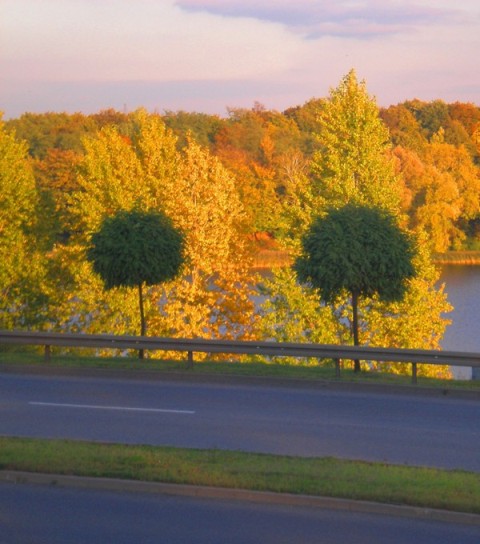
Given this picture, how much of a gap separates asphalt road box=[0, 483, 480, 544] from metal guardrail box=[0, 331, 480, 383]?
913 centimetres

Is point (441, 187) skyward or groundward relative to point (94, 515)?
skyward

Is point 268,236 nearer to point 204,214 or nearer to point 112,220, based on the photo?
point 204,214

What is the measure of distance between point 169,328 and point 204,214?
498 cm

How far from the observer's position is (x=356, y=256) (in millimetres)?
21141

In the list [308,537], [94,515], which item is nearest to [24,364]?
[94,515]

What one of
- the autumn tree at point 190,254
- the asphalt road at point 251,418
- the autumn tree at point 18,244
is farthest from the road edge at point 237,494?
the autumn tree at point 18,244

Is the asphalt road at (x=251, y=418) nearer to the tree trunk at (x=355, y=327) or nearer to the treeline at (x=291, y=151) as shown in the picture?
the tree trunk at (x=355, y=327)

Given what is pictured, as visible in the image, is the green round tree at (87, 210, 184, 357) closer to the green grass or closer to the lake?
the green grass

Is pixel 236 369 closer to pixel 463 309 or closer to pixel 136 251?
pixel 136 251

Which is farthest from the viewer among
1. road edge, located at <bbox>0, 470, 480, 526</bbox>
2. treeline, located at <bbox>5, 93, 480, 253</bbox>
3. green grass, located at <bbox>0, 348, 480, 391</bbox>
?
treeline, located at <bbox>5, 93, 480, 253</bbox>

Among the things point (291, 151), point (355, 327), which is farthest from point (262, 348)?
point (291, 151)

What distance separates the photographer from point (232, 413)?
14344mm

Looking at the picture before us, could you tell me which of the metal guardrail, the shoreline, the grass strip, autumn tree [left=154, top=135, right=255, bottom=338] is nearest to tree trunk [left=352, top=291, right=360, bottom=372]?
the metal guardrail

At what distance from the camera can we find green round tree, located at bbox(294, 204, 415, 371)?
21250 millimetres
